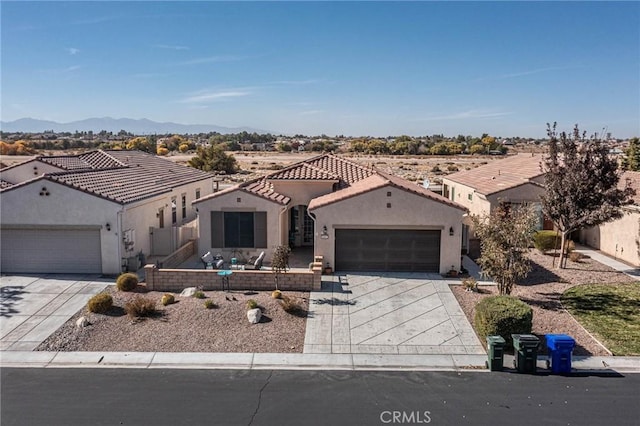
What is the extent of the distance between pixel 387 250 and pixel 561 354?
9.69m

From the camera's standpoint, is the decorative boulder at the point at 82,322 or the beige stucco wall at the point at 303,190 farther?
the beige stucco wall at the point at 303,190

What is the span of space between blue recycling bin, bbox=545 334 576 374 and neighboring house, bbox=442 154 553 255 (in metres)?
11.6

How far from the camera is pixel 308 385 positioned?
12.3 meters

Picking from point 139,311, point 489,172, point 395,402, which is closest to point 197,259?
point 139,311

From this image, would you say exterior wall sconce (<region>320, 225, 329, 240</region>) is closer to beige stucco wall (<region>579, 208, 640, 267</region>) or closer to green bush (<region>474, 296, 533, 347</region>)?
green bush (<region>474, 296, 533, 347</region>)

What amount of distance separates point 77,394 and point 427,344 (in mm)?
9137

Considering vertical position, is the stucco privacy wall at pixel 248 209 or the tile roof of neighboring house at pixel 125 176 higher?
the tile roof of neighboring house at pixel 125 176

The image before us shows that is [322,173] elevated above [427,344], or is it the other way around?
[322,173]

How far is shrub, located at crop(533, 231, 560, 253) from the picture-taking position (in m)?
25.5

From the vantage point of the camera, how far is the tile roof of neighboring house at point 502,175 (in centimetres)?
2890

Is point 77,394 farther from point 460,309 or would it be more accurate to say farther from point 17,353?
point 460,309

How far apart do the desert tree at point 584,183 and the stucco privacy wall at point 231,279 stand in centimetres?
1118

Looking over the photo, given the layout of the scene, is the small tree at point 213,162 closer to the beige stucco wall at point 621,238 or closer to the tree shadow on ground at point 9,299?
the tree shadow on ground at point 9,299

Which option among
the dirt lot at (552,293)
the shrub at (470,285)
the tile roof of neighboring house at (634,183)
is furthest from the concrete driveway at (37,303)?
the tile roof of neighboring house at (634,183)
